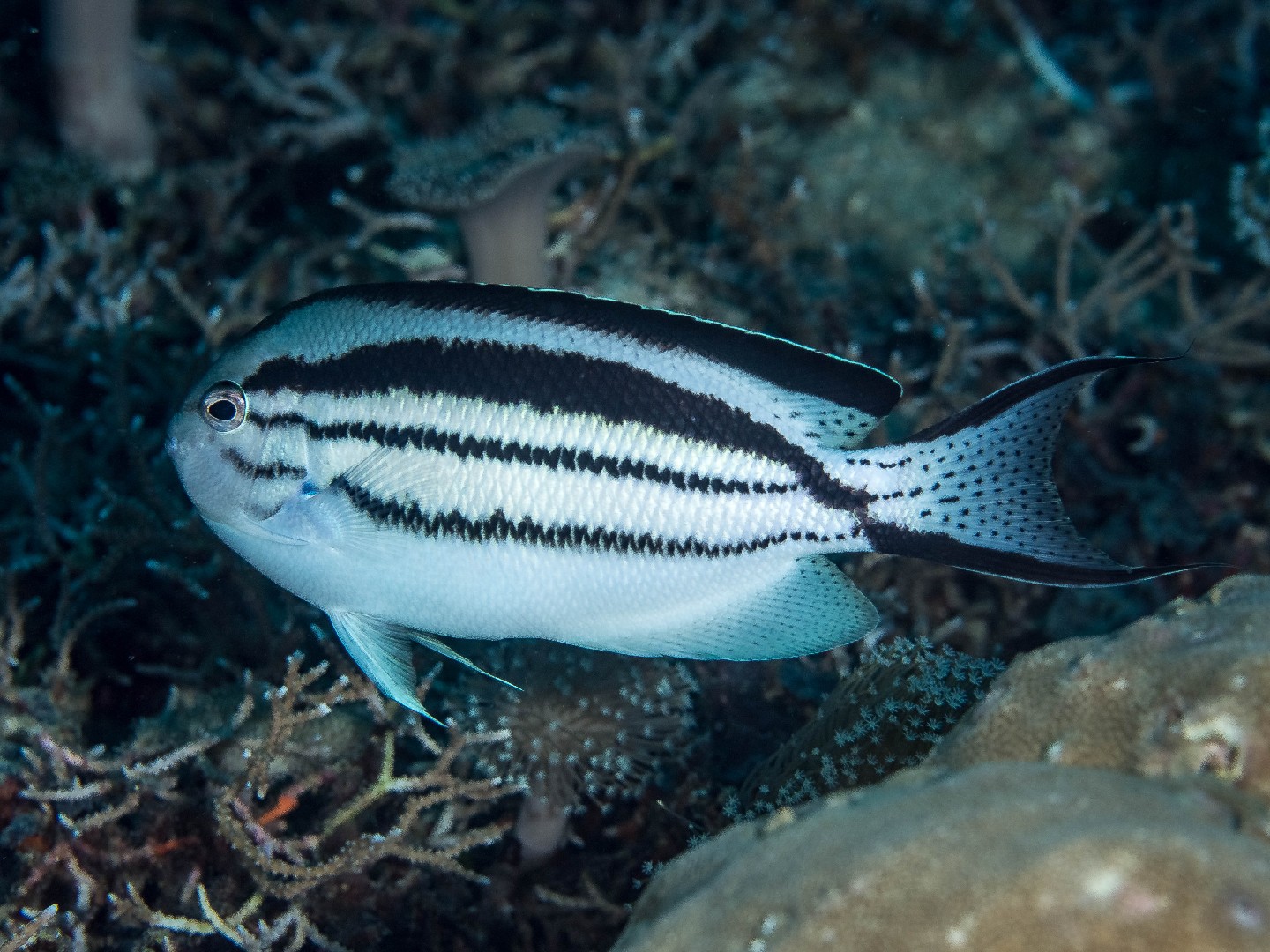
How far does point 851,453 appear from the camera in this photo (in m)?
2.11

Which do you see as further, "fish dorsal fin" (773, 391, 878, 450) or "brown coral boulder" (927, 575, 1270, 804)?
"fish dorsal fin" (773, 391, 878, 450)

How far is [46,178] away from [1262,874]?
5.72 metres

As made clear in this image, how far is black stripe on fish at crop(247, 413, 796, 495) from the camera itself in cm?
211

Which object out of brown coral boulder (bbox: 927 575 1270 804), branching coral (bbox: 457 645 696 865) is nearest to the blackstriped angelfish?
brown coral boulder (bbox: 927 575 1270 804)

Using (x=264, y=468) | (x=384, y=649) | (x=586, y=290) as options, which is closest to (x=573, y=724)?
(x=384, y=649)

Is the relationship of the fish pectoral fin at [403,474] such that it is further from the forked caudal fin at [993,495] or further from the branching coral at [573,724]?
the forked caudal fin at [993,495]

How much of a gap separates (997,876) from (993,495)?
841 mm

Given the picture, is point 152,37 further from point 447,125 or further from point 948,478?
point 948,478

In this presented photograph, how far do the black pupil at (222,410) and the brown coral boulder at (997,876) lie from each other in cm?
158

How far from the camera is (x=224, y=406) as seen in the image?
2.32 meters

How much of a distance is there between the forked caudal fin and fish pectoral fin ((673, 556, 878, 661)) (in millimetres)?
168

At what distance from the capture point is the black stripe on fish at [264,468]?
2.29 meters

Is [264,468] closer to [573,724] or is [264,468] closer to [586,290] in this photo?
[573,724]

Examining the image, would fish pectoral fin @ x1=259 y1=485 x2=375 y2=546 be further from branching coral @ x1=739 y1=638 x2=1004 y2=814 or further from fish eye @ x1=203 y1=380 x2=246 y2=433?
branching coral @ x1=739 y1=638 x2=1004 y2=814
